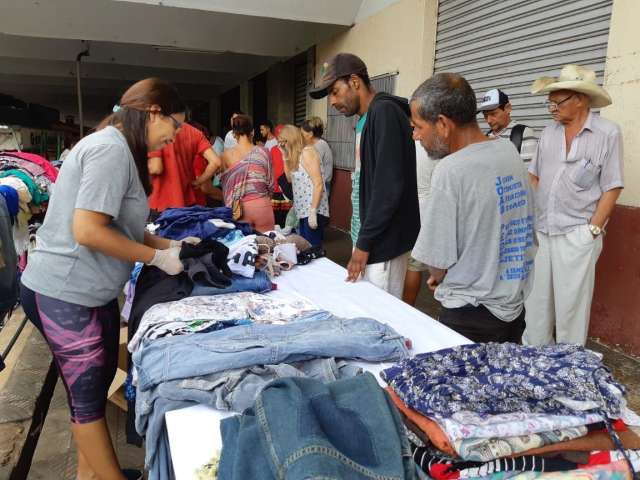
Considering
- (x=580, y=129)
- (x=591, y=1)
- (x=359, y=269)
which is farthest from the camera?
(x=591, y=1)

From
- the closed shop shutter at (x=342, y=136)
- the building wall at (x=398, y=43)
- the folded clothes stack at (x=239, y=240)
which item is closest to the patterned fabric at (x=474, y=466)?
the folded clothes stack at (x=239, y=240)

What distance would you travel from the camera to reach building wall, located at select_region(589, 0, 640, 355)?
3.22 m

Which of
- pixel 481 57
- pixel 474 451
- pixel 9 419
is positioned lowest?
pixel 9 419

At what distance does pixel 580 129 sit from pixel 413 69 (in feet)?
10.1

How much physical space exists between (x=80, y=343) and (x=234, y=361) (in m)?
0.86

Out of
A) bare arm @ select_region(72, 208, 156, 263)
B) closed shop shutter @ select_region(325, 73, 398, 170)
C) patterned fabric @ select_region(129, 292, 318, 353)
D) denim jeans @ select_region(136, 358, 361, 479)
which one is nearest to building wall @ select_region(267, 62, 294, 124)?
closed shop shutter @ select_region(325, 73, 398, 170)

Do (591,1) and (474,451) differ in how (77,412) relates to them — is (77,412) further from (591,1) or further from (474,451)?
(591,1)

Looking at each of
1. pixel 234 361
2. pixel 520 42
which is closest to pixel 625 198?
pixel 520 42

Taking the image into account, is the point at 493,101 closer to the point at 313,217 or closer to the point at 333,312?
the point at 313,217

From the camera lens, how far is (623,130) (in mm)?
3342

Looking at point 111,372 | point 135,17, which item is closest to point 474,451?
point 111,372

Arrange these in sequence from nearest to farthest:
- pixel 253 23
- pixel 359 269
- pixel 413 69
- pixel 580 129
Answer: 1. pixel 359 269
2. pixel 580 129
3. pixel 413 69
4. pixel 253 23

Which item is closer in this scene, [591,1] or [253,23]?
[591,1]

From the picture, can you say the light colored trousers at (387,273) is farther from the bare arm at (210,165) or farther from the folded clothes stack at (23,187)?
the folded clothes stack at (23,187)
